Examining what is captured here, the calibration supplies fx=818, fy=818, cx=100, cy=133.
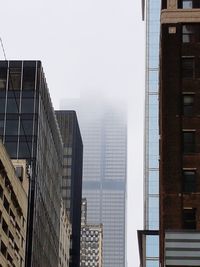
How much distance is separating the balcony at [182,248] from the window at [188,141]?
678 centimetres

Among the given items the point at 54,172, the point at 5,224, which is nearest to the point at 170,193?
the point at 5,224

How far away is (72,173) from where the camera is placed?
190500 mm

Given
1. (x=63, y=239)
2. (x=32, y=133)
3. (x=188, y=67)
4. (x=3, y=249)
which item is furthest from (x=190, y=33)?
(x=63, y=239)

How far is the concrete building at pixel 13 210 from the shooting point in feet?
264

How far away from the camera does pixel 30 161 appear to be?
4158 inches

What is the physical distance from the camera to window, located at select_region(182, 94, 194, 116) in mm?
63688

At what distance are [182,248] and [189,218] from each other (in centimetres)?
265

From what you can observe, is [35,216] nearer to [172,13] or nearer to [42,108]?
[42,108]

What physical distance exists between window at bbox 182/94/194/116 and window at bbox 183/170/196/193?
189 inches

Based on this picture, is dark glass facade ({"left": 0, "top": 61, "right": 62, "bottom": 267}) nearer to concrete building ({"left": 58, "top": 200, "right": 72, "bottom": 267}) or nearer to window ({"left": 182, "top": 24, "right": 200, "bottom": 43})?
concrete building ({"left": 58, "top": 200, "right": 72, "bottom": 267})

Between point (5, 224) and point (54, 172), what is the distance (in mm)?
45608

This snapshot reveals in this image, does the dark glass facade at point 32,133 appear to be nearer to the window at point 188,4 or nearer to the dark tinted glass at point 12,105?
the dark tinted glass at point 12,105

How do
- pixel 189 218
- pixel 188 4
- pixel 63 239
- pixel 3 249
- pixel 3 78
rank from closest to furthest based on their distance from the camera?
pixel 189 218, pixel 188 4, pixel 3 249, pixel 3 78, pixel 63 239

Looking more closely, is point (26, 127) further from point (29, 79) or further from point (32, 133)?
point (29, 79)
